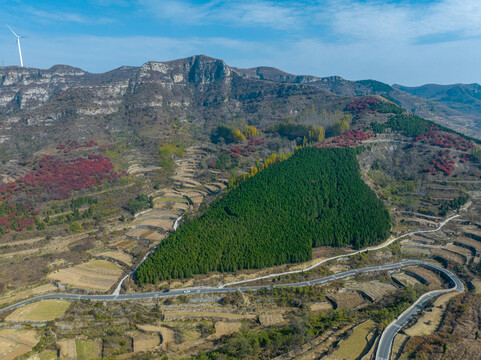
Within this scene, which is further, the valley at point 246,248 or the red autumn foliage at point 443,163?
the red autumn foliage at point 443,163

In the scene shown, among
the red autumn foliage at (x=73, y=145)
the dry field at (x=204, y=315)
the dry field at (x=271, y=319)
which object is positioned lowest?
the dry field at (x=271, y=319)

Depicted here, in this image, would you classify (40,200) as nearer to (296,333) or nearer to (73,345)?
(73,345)

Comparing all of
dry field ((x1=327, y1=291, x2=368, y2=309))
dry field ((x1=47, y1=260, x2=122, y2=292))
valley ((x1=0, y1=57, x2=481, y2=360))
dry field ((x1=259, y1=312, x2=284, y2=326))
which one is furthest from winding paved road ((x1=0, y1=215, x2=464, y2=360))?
dry field ((x1=259, y1=312, x2=284, y2=326))

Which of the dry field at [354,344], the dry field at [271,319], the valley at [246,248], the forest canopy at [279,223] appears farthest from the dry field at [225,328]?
the dry field at [354,344]

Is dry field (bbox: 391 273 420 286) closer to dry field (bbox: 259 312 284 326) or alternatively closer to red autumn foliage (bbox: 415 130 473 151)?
dry field (bbox: 259 312 284 326)

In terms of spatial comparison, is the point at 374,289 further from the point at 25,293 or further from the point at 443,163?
the point at 25,293

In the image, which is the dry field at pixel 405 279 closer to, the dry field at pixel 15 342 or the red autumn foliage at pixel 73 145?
the dry field at pixel 15 342
